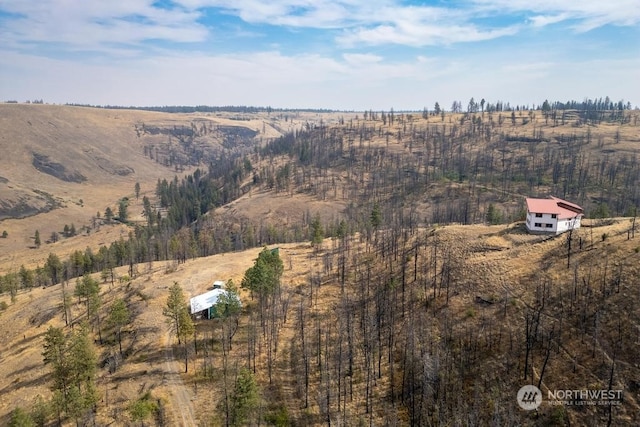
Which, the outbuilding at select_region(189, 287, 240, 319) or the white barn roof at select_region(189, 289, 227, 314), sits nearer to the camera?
the outbuilding at select_region(189, 287, 240, 319)

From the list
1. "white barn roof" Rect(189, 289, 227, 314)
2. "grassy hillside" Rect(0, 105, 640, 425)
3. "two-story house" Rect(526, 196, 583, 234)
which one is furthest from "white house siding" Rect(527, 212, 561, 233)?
"white barn roof" Rect(189, 289, 227, 314)

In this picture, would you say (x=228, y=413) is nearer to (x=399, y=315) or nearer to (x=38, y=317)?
(x=399, y=315)

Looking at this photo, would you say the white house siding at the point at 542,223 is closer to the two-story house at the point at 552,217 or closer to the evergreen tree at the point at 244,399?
the two-story house at the point at 552,217

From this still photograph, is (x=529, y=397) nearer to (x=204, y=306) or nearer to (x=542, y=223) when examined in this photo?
(x=542, y=223)

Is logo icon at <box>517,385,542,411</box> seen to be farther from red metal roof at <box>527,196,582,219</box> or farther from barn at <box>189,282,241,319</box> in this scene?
barn at <box>189,282,241,319</box>

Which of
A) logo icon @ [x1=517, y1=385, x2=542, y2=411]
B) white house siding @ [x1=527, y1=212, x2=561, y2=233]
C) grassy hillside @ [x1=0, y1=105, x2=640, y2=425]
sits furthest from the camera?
white house siding @ [x1=527, y1=212, x2=561, y2=233]
